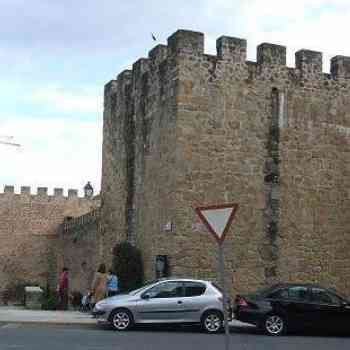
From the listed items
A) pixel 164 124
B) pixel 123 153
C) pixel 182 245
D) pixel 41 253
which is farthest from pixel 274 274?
pixel 41 253

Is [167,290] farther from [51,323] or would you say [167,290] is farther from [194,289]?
[51,323]

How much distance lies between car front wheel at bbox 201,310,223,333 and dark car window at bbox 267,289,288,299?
1.37 m

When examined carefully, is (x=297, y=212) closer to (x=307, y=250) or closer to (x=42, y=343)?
(x=307, y=250)

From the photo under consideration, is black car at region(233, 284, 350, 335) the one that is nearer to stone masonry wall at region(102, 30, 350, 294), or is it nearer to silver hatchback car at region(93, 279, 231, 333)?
silver hatchback car at region(93, 279, 231, 333)

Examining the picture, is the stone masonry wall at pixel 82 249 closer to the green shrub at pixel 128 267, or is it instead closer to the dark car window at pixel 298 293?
the green shrub at pixel 128 267

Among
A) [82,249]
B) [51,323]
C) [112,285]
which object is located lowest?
[51,323]

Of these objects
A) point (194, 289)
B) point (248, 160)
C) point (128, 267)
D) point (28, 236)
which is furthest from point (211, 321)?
point (28, 236)

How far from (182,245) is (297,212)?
389 cm

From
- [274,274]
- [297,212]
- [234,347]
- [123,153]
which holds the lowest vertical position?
[234,347]

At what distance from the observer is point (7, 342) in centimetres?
1483

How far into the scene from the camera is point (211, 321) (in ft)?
59.2

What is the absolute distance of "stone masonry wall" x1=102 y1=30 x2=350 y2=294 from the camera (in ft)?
71.3

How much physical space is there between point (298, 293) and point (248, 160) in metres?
5.13

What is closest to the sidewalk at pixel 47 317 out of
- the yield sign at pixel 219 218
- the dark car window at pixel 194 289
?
the dark car window at pixel 194 289
